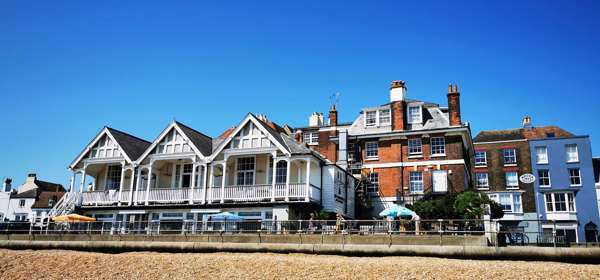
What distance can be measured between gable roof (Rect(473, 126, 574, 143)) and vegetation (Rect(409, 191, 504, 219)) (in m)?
21.9

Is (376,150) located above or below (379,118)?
below

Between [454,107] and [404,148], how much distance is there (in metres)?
4.58

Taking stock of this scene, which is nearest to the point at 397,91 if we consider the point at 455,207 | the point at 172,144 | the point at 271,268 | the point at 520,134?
the point at 455,207

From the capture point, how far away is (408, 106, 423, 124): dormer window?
38.0 meters

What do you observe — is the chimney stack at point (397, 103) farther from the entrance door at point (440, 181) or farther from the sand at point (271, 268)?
the sand at point (271, 268)

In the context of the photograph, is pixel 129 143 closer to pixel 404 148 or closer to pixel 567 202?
pixel 404 148

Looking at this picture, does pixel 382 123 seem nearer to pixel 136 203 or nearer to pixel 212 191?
pixel 212 191

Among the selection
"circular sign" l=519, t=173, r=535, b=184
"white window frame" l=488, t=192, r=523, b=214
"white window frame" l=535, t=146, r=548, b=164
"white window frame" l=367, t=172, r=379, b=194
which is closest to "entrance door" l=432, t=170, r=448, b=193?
"white window frame" l=367, t=172, r=379, b=194

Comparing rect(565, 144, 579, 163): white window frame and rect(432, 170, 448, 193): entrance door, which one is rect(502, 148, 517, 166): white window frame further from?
rect(432, 170, 448, 193): entrance door

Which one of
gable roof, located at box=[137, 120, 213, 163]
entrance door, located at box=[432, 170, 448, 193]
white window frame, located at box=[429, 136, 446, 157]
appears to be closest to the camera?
gable roof, located at box=[137, 120, 213, 163]

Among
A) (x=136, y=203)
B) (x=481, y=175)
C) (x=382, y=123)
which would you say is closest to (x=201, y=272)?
(x=136, y=203)

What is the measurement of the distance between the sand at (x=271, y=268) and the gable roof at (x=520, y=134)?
36.6 meters

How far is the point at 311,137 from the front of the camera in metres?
42.8

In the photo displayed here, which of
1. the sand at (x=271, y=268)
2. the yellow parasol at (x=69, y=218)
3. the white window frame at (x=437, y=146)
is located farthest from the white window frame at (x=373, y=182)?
the yellow parasol at (x=69, y=218)
